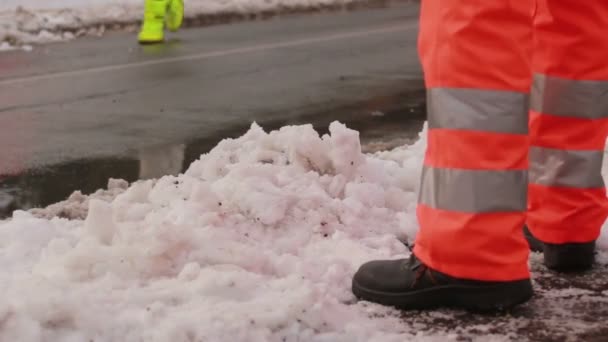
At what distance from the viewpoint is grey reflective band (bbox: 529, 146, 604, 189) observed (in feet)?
10.4

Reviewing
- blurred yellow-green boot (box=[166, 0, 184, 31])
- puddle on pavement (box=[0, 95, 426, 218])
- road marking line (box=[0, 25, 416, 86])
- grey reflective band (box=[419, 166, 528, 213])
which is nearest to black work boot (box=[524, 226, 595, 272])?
grey reflective band (box=[419, 166, 528, 213])

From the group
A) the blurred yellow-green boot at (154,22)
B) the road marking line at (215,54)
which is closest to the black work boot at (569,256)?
the road marking line at (215,54)

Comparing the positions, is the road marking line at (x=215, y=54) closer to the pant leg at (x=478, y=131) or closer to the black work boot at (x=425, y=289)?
the black work boot at (x=425, y=289)

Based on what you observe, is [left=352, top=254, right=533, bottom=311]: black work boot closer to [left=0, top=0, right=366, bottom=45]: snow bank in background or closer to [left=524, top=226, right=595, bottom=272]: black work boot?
[left=524, top=226, right=595, bottom=272]: black work boot

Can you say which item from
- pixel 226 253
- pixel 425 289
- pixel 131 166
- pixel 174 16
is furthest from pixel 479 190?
pixel 174 16

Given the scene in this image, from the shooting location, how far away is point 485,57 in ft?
8.71

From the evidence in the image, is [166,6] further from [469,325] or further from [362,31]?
[469,325]

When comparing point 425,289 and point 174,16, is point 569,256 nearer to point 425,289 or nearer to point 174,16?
point 425,289

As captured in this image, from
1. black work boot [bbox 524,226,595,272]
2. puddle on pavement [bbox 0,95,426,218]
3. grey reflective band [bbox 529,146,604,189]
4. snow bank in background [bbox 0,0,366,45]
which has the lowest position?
snow bank in background [bbox 0,0,366,45]

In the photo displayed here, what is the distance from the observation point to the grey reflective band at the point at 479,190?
269 centimetres

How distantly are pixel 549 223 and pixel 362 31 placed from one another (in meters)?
9.32

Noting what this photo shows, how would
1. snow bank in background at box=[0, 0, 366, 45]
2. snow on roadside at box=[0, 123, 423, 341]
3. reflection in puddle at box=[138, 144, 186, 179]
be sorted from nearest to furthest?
snow on roadside at box=[0, 123, 423, 341]
reflection in puddle at box=[138, 144, 186, 179]
snow bank in background at box=[0, 0, 366, 45]

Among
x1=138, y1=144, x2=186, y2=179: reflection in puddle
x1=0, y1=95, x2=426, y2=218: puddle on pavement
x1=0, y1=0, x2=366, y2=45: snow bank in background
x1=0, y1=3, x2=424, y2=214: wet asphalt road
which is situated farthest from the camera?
x1=0, y1=0, x2=366, y2=45: snow bank in background

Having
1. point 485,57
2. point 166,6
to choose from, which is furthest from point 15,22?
point 485,57
